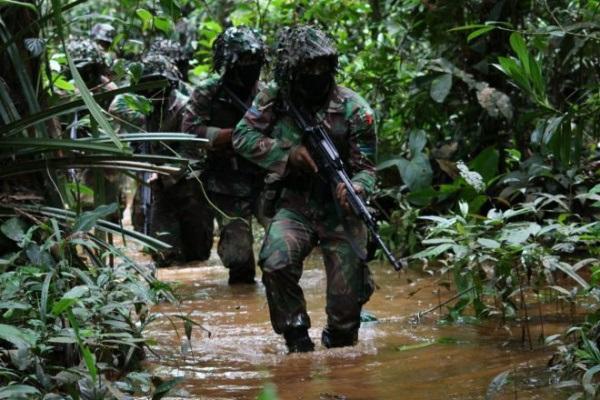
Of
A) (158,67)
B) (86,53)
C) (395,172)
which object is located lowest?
(395,172)

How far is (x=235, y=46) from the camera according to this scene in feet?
23.7

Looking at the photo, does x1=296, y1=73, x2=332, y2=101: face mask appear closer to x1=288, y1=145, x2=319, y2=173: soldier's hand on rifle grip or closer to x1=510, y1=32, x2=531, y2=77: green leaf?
x1=288, y1=145, x2=319, y2=173: soldier's hand on rifle grip

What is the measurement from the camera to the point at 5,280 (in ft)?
12.5

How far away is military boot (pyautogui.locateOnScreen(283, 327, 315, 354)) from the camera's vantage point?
16.7 feet

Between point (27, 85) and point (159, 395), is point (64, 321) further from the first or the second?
point (27, 85)

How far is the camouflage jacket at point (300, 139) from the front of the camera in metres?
5.25

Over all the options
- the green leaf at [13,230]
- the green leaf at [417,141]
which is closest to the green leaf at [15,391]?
the green leaf at [13,230]

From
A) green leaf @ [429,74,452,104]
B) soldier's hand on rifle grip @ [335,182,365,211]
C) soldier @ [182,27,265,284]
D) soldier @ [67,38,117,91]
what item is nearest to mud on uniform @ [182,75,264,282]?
soldier @ [182,27,265,284]

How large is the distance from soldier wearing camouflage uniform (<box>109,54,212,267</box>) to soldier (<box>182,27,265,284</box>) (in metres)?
0.74

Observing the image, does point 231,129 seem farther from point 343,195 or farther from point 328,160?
point 343,195

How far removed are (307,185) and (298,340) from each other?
82cm

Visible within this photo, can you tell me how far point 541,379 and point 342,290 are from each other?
4.23 feet

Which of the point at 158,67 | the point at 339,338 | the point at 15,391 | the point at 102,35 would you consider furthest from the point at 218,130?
the point at 102,35

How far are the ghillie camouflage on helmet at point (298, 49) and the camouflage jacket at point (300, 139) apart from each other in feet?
0.53
